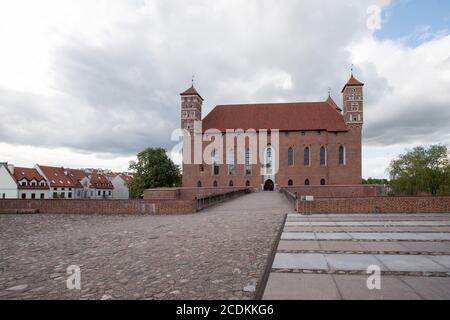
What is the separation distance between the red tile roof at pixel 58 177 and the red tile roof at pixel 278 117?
106 ft

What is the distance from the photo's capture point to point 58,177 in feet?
193

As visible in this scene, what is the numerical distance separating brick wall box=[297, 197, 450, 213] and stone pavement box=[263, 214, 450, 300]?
4877 millimetres

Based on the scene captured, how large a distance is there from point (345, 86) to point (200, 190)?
30.7m

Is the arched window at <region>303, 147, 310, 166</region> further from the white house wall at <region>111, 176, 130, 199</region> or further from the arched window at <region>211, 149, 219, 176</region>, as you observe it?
the white house wall at <region>111, 176, 130, 199</region>

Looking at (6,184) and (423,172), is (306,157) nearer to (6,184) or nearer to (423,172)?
(423,172)

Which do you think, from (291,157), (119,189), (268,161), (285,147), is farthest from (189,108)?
(119,189)

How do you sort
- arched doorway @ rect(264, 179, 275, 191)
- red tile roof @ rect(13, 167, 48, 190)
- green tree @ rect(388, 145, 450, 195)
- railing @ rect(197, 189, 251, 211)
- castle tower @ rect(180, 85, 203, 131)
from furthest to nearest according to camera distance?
castle tower @ rect(180, 85, 203, 131), red tile roof @ rect(13, 167, 48, 190), arched doorway @ rect(264, 179, 275, 191), green tree @ rect(388, 145, 450, 195), railing @ rect(197, 189, 251, 211)

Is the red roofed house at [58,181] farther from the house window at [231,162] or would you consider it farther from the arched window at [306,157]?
the arched window at [306,157]

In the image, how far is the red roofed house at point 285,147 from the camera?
46875 millimetres

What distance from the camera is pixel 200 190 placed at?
124 ft

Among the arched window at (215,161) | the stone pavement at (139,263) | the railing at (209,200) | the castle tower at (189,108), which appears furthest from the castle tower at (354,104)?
the stone pavement at (139,263)

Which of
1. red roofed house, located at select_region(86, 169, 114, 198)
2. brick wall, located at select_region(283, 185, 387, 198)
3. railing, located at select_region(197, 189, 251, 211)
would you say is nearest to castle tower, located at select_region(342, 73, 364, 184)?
brick wall, located at select_region(283, 185, 387, 198)

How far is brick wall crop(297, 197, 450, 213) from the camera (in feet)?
45.9

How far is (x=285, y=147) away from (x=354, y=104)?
43.4 ft
